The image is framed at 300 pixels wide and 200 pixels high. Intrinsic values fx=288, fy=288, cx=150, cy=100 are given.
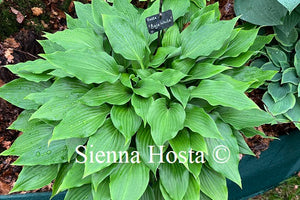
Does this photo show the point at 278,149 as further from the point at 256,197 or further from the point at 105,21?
the point at 105,21

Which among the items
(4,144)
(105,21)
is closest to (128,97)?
(105,21)

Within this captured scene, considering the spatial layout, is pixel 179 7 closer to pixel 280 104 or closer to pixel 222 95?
pixel 222 95

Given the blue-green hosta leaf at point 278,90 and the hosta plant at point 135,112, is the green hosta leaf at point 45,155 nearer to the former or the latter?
the hosta plant at point 135,112

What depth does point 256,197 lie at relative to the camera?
2.62m

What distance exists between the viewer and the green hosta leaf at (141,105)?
1402 mm

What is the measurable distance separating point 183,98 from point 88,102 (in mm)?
478

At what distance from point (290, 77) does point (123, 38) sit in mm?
1328

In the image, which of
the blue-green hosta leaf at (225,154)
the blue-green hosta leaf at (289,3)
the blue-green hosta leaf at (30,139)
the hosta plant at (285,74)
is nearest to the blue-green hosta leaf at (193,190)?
the blue-green hosta leaf at (225,154)

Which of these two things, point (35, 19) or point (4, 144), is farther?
point (35, 19)

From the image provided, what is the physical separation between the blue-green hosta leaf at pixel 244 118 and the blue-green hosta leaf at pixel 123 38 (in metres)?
0.56

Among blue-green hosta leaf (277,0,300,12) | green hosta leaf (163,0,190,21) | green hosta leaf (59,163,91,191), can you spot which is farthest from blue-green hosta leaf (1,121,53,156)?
blue-green hosta leaf (277,0,300,12)

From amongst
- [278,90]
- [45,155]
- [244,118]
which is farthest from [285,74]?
[45,155]

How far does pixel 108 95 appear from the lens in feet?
4.90

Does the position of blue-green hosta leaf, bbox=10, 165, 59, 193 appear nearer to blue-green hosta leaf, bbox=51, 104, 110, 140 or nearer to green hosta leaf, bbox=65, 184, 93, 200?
green hosta leaf, bbox=65, 184, 93, 200
